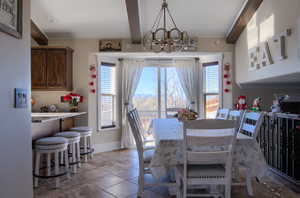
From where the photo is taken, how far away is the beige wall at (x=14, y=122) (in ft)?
3.56

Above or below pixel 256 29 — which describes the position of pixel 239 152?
below

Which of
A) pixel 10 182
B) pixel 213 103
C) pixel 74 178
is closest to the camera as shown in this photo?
pixel 10 182

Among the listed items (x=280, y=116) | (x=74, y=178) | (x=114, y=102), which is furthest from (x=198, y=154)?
(x=114, y=102)

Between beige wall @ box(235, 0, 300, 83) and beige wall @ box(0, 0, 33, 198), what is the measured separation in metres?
2.89

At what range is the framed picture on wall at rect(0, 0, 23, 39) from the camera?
1.06 m

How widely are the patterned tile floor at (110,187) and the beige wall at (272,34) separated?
1.56 meters

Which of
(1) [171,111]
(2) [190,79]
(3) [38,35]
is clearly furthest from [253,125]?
(3) [38,35]

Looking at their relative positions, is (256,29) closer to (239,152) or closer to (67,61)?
(239,152)

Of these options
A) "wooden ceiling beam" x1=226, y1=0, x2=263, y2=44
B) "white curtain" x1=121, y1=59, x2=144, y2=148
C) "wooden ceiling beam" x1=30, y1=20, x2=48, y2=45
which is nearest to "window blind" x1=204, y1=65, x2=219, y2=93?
"wooden ceiling beam" x1=226, y1=0, x2=263, y2=44

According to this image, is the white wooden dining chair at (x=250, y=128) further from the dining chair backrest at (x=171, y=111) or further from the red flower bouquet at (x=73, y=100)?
the red flower bouquet at (x=73, y=100)

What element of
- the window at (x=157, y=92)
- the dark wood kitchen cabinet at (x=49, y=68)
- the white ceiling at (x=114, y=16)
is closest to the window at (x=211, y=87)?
the window at (x=157, y=92)

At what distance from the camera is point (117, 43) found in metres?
4.61

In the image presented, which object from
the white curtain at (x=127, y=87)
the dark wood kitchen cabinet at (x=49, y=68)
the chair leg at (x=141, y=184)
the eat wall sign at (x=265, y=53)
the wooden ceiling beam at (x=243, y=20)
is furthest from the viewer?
the white curtain at (x=127, y=87)

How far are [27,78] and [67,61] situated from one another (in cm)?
324
